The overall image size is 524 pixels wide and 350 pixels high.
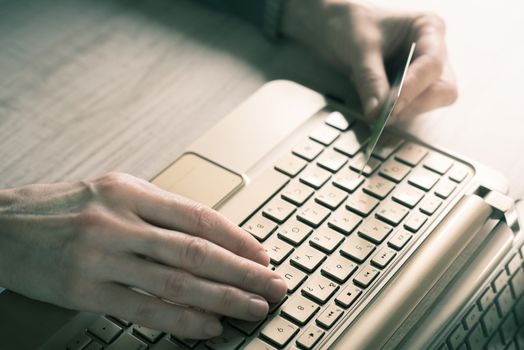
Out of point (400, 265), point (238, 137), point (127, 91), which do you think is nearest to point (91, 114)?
point (127, 91)

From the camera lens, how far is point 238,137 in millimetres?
765

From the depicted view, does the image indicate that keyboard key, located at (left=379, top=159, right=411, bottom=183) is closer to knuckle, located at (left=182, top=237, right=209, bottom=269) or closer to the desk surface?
the desk surface

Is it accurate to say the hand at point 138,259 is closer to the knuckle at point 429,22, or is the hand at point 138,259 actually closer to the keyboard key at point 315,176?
the keyboard key at point 315,176

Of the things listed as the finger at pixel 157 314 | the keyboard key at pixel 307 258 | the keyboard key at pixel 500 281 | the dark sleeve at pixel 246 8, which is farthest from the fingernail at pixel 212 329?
the dark sleeve at pixel 246 8

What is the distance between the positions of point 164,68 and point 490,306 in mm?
510

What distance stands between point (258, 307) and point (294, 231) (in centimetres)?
11

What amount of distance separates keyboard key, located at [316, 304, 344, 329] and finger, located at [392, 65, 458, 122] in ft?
1.05

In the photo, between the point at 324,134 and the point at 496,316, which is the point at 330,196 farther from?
the point at 496,316

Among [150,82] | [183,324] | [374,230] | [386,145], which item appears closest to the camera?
[183,324]

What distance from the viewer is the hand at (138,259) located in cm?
57

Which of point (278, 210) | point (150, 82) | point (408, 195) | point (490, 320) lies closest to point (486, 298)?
point (490, 320)

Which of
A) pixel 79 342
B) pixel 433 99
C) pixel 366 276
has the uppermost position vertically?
pixel 433 99

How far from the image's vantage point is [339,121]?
2.55ft

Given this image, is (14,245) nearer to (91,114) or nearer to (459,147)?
(91,114)
